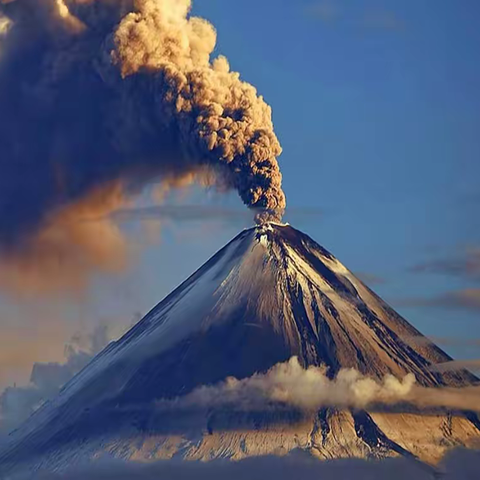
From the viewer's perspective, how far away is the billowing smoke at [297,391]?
80062 mm

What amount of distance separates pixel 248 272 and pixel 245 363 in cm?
536

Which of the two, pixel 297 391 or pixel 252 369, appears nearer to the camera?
pixel 297 391

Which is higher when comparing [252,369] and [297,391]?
[252,369]

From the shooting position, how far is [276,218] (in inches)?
2901

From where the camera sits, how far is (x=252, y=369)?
265 ft

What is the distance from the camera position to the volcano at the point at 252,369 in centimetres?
8000

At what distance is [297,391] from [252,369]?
107 inches

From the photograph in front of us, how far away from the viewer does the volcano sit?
8000cm

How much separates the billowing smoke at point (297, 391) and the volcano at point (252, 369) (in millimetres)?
436

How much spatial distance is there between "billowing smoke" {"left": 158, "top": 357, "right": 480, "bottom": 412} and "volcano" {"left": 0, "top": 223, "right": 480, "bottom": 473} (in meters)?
0.44

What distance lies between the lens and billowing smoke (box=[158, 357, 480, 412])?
80.1 metres

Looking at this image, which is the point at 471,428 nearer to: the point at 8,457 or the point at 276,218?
the point at 276,218

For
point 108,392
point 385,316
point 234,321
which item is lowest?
point 108,392

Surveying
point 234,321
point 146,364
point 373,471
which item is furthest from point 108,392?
point 373,471
